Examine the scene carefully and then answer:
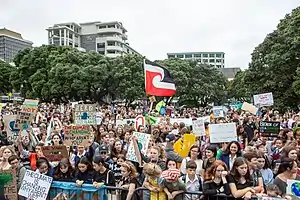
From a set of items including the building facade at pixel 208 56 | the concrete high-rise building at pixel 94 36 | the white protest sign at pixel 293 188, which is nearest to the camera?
the white protest sign at pixel 293 188

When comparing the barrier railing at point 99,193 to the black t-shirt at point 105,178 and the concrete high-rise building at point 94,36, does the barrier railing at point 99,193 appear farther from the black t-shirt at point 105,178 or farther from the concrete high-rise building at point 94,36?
the concrete high-rise building at point 94,36

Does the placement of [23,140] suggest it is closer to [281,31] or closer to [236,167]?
A: [236,167]

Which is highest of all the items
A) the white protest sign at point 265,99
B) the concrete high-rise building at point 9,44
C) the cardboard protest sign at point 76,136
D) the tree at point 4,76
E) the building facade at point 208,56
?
the building facade at point 208,56

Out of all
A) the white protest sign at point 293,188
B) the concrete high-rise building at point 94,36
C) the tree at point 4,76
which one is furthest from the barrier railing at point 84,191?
the concrete high-rise building at point 94,36

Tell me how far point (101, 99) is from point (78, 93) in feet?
15.5

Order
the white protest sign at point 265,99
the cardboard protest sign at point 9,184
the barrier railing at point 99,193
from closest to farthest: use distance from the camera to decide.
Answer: the barrier railing at point 99,193 → the cardboard protest sign at point 9,184 → the white protest sign at point 265,99

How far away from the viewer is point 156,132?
1109 centimetres

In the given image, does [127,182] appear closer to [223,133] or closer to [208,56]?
[223,133]

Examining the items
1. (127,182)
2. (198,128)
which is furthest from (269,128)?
(127,182)

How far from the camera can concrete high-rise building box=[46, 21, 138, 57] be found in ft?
338

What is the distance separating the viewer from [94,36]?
110 metres

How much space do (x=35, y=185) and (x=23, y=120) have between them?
3.92 metres

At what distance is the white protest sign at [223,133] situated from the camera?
8.86 meters

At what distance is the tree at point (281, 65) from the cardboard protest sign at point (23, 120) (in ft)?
71.3
